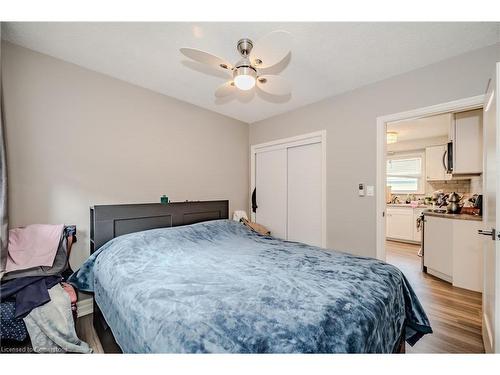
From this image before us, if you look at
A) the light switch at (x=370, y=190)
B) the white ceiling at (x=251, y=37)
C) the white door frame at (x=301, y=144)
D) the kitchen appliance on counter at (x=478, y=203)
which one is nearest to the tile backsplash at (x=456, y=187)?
the kitchen appliance on counter at (x=478, y=203)

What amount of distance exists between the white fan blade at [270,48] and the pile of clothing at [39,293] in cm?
203

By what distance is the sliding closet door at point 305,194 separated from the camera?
2990mm

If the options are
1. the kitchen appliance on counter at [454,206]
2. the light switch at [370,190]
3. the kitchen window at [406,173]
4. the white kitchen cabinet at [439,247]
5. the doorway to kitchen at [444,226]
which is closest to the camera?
the doorway to kitchen at [444,226]

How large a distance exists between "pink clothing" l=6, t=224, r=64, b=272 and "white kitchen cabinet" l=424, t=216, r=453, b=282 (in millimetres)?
4314

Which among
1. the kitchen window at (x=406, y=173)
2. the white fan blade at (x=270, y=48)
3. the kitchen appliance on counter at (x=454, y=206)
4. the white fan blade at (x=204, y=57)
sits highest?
the white fan blade at (x=270, y=48)

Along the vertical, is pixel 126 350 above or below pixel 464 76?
below

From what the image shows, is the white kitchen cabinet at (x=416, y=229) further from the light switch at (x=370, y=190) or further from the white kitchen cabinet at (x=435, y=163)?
the light switch at (x=370, y=190)

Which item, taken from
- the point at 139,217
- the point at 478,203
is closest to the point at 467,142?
the point at 478,203

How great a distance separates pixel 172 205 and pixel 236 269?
4.38 ft
